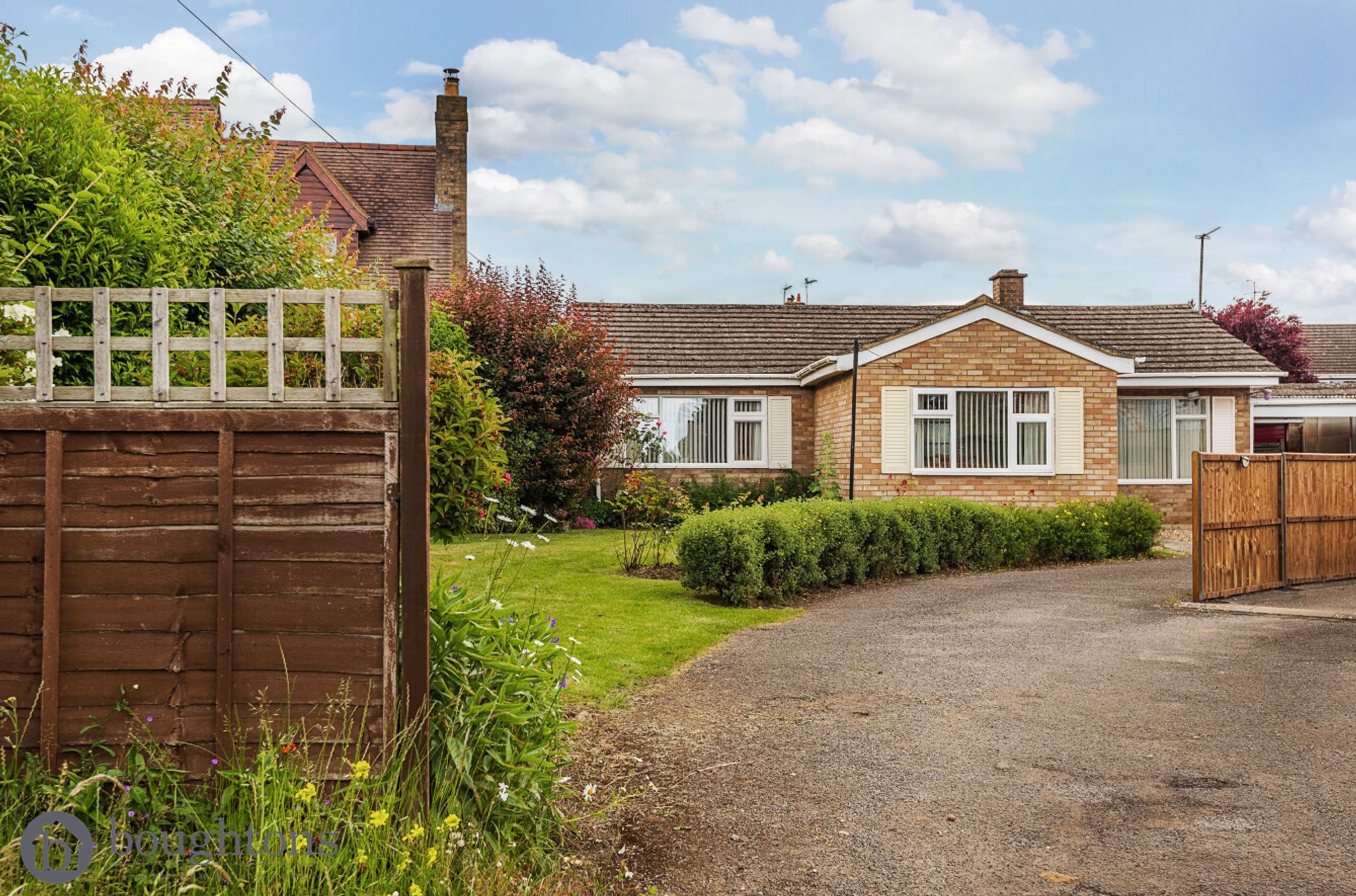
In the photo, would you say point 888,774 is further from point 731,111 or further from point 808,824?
point 731,111

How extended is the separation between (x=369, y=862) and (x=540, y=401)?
13997 mm

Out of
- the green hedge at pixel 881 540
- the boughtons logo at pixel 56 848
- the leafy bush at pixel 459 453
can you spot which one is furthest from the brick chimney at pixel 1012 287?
the boughtons logo at pixel 56 848

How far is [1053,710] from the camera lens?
22.6ft

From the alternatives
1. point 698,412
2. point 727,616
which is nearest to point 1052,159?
point 727,616

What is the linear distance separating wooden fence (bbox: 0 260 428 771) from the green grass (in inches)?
55.7

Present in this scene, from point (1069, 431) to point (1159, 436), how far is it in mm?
4175

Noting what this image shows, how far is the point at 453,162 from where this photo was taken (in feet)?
78.7

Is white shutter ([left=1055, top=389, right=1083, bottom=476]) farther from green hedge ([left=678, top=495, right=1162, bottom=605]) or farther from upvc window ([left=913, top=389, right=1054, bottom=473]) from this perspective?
green hedge ([left=678, top=495, right=1162, bottom=605])

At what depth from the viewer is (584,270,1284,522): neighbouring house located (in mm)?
19016

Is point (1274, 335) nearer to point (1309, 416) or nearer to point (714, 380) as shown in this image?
point (1309, 416)

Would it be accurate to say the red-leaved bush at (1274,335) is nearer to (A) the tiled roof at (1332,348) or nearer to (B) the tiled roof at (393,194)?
(A) the tiled roof at (1332,348)

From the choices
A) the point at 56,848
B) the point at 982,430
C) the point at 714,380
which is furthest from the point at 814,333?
the point at 56,848

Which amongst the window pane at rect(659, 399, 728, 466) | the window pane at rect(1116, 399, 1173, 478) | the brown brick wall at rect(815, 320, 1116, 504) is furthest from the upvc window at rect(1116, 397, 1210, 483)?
the window pane at rect(659, 399, 728, 466)

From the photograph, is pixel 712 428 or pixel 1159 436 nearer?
pixel 1159 436
